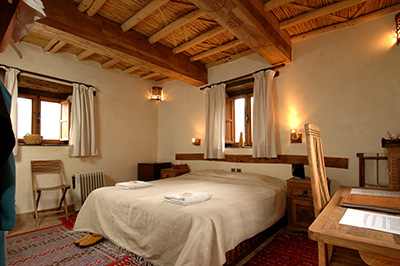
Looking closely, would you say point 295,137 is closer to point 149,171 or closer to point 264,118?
point 264,118

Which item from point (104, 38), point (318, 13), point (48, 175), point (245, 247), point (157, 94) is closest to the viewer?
point (245, 247)

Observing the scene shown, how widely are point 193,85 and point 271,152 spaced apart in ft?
7.13

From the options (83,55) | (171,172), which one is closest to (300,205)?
(171,172)

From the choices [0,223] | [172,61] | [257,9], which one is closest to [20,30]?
[0,223]

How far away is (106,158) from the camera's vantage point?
420 cm

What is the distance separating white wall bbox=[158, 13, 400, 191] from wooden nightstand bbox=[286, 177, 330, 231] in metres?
0.51

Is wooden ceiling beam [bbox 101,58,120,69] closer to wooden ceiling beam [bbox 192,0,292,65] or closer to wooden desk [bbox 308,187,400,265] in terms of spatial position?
wooden ceiling beam [bbox 192,0,292,65]

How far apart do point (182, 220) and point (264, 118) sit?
2203 millimetres

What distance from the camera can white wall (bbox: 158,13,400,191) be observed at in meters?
2.53

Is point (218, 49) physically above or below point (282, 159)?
above

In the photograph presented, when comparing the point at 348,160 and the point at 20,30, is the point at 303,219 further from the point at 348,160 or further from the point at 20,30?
the point at 20,30

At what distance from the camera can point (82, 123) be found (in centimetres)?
376

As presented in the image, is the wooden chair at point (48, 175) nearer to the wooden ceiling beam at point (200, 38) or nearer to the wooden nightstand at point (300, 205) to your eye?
the wooden ceiling beam at point (200, 38)

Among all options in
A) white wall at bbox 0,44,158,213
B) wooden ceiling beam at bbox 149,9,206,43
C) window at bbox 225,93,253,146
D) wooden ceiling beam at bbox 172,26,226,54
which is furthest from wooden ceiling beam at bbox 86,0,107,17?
window at bbox 225,93,253,146
